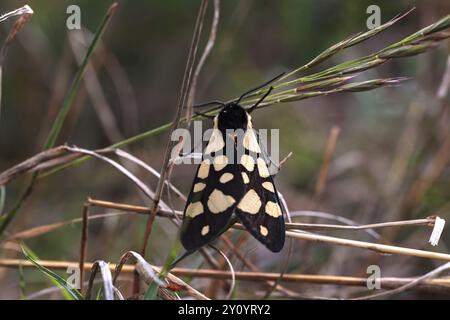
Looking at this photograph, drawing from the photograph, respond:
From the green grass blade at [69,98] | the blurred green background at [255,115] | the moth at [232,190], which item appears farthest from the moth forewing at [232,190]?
the blurred green background at [255,115]

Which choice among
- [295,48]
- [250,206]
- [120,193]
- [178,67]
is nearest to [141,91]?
[178,67]

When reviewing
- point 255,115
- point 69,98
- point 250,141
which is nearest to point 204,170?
point 250,141

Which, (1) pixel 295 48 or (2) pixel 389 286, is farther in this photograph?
(1) pixel 295 48

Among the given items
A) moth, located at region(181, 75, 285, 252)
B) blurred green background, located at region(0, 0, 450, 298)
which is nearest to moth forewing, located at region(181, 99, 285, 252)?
moth, located at region(181, 75, 285, 252)

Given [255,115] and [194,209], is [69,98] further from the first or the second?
[255,115]

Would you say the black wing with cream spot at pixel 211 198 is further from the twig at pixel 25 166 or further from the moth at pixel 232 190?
the twig at pixel 25 166
